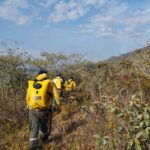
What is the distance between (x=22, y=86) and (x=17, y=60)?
1.42 m

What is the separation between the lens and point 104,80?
11.1 m

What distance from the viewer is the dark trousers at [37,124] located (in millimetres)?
9969

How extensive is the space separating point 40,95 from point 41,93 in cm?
5

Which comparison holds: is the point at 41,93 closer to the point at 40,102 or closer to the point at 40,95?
the point at 40,95

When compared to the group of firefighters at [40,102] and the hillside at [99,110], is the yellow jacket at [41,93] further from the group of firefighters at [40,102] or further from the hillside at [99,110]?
the hillside at [99,110]

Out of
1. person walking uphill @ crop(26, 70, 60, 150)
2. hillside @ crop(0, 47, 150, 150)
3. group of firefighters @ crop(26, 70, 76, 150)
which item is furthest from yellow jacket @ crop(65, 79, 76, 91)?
person walking uphill @ crop(26, 70, 60, 150)

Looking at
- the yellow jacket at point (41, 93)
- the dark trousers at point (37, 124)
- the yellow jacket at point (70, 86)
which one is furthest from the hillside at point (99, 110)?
the yellow jacket at point (70, 86)

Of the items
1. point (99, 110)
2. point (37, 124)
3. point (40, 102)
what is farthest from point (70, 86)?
point (99, 110)

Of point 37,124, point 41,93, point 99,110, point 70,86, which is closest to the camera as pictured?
point 99,110

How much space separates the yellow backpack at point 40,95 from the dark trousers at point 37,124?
185 millimetres

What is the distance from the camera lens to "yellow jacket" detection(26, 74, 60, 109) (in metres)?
9.88

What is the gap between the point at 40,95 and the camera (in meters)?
9.87

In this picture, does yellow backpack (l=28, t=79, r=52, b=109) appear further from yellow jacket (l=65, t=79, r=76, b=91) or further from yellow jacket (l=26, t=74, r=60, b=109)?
yellow jacket (l=65, t=79, r=76, b=91)

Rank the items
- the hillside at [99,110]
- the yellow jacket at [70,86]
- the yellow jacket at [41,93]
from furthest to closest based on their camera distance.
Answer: the yellow jacket at [70,86] < the yellow jacket at [41,93] < the hillside at [99,110]
